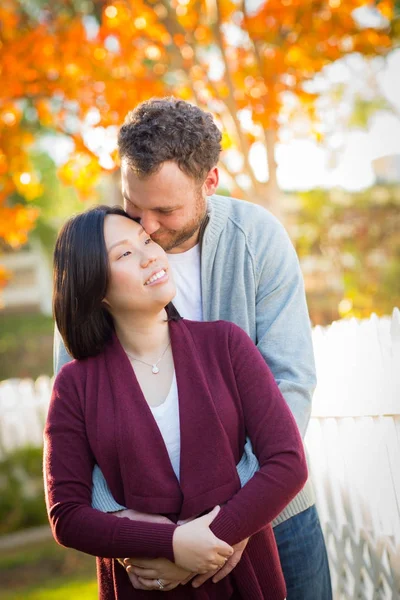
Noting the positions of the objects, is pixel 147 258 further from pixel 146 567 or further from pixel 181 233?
pixel 146 567

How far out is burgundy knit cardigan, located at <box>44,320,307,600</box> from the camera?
2.11 metres

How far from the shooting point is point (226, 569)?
217cm

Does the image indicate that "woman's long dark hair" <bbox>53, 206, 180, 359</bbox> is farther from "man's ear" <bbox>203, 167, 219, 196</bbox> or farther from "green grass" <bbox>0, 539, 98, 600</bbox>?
"green grass" <bbox>0, 539, 98, 600</bbox>

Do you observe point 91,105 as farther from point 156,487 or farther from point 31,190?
point 156,487

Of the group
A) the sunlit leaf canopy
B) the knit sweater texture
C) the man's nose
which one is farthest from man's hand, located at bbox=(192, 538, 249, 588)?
the sunlit leaf canopy

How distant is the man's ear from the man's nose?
0.30 metres

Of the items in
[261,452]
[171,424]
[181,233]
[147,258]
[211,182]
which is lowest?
[261,452]

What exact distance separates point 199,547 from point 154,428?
1.20 feet

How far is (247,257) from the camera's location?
8.84ft

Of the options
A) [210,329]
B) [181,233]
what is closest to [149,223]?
[181,233]

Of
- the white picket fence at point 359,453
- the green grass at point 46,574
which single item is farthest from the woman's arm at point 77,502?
the green grass at point 46,574

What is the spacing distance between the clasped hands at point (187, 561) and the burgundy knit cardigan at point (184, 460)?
0.03m

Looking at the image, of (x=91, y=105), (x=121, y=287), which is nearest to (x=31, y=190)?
(x=91, y=105)

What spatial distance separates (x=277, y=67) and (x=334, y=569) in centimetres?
406
